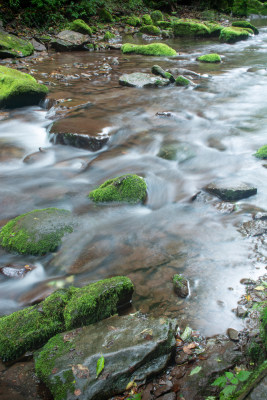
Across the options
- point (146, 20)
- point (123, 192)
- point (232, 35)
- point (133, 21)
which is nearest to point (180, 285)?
point (123, 192)

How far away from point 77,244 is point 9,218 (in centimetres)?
132

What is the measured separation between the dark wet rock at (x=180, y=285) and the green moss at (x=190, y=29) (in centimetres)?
2204

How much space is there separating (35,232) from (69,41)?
50.5 feet

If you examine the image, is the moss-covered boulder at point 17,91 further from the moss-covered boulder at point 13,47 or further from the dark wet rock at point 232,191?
the dark wet rock at point 232,191

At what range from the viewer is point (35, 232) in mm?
4082

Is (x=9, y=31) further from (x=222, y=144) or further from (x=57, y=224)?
(x=57, y=224)

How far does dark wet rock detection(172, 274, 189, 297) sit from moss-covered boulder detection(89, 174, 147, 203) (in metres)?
1.87

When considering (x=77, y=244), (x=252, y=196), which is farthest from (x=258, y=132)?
(x=77, y=244)

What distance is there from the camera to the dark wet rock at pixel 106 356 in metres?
2.34

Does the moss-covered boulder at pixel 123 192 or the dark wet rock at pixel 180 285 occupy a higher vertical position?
the moss-covered boulder at pixel 123 192

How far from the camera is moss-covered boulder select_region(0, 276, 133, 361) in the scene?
8.84ft

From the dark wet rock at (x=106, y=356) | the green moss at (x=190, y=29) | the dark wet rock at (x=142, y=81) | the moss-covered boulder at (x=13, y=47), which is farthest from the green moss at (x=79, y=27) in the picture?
the dark wet rock at (x=106, y=356)

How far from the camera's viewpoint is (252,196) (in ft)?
16.6

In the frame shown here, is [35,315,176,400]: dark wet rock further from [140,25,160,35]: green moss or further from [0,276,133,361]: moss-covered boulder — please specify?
[140,25,160,35]: green moss
